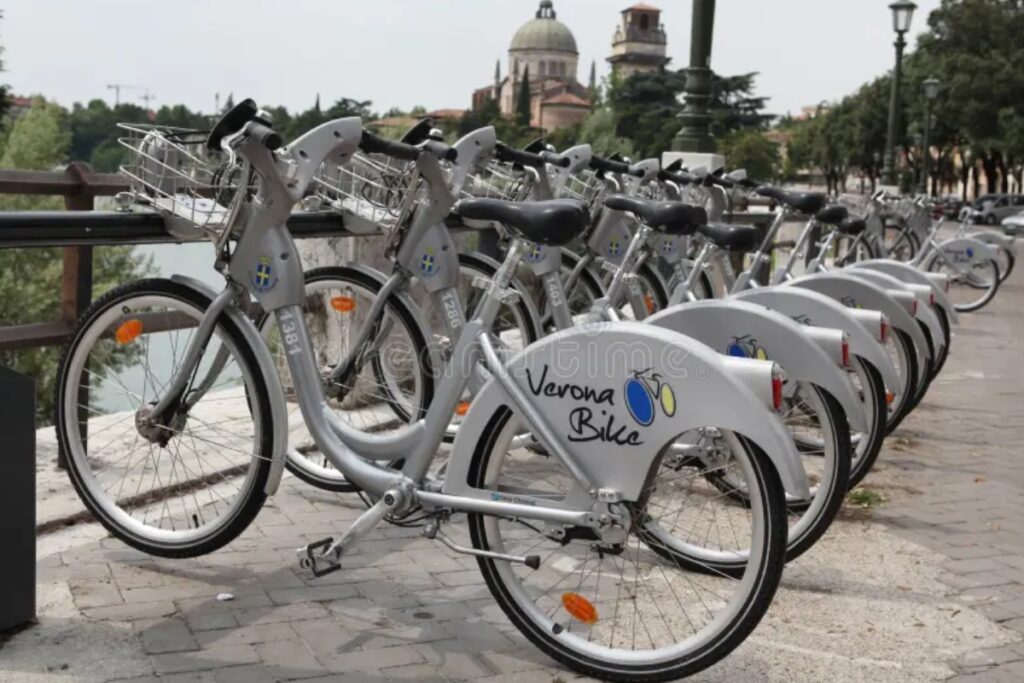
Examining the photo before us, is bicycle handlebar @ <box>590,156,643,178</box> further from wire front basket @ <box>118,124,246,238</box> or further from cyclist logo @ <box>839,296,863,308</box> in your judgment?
wire front basket @ <box>118,124,246,238</box>

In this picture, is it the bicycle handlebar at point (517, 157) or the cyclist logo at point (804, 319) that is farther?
the bicycle handlebar at point (517, 157)

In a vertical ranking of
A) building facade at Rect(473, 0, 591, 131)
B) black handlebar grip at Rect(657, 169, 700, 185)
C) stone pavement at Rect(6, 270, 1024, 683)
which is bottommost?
stone pavement at Rect(6, 270, 1024, 683)

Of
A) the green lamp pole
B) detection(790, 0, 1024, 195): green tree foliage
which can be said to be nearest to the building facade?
detection(790, 0, 1024, 195): green tree foliage

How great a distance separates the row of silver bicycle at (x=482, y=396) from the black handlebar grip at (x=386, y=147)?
12 millimetres

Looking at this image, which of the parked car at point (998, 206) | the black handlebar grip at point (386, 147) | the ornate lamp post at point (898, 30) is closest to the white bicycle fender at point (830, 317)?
the black handlebar grip at point (386, 147)

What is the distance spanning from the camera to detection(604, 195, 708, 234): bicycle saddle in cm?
404

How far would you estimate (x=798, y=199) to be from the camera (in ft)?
20.0

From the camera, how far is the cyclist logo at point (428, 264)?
4453mm

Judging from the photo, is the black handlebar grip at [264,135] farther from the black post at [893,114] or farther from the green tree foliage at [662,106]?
the green tree foliage at [662,106]

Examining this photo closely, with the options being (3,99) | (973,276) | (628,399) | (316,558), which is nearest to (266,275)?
(316,558)

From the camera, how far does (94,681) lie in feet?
10.3

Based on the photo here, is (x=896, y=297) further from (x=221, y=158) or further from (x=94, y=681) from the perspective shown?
(x=94, y=681)

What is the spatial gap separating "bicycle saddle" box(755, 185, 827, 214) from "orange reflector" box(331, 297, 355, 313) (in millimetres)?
2374

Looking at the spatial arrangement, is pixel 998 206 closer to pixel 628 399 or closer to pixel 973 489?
pixel 973 489
